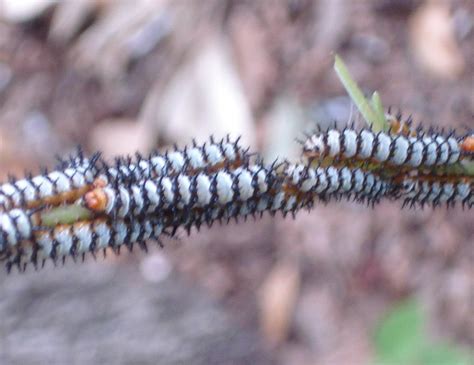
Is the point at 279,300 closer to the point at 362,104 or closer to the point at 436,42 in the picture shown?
the point at 436,42

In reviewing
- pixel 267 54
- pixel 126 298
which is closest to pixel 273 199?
pixel 126 298

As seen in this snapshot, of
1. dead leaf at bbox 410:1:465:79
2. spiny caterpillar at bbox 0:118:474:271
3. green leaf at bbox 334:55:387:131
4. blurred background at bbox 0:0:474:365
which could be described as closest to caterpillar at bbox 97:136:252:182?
spiny caterpillar at bbox 0:118:474:271

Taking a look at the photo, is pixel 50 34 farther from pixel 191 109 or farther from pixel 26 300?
pixel 26 300

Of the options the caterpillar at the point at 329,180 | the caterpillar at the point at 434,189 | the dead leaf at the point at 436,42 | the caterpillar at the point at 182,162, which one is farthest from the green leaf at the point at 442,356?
the caterpillar at the point at 182,162

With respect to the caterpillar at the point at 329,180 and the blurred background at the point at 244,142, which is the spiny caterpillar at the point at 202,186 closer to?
the caterpillar at the point at 329,180

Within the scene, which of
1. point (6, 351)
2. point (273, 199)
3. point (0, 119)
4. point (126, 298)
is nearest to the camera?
point (273, 199)

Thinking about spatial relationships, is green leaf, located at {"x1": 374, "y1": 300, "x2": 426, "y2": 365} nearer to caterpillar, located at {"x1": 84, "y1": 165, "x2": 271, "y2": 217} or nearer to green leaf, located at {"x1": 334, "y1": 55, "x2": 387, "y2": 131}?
green leaf, located at {"x1": 334, "y1": 55, "x2": 387, "y2": 131}
